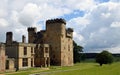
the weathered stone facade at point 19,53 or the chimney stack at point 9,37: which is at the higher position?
the chimney stack at point 9,37

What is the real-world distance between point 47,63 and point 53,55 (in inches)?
180

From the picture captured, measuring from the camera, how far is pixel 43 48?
7200 centimetres

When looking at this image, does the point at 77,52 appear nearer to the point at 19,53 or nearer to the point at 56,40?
the point at 56,40

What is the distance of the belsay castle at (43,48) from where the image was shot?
63.0 m

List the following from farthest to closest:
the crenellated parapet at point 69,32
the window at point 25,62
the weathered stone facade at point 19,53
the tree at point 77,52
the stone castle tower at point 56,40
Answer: the tree at point 77,52 < the crenellated parapet at point 69,32 < the stone castle tower at point 56,40 < the window at point 25,62 < the weathered stone facade at point 19,53

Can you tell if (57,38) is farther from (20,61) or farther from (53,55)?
(20,61)

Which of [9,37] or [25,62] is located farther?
[9,37]

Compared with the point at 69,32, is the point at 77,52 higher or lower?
lower

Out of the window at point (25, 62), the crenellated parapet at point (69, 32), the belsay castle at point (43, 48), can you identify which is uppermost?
the crenellated parapet at point (69, 32)

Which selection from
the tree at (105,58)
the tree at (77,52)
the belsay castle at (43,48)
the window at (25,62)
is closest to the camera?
the belsay castle at (43,48)

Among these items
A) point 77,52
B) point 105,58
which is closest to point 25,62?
point 105,58

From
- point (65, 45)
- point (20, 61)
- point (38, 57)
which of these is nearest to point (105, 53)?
point (65, 45)

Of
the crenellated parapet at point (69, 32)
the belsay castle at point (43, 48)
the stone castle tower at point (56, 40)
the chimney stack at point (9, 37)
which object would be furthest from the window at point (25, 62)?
the crenellated parapet at point (69, 32)

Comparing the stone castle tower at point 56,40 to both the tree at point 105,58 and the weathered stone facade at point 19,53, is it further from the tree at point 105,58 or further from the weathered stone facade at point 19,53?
the weathered stone facade at point 19,53
